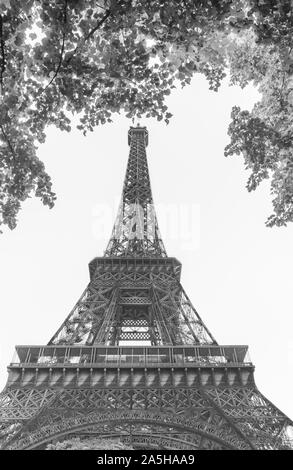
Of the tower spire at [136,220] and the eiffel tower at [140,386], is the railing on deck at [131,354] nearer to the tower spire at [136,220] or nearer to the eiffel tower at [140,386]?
the eiffel tower at [140,386]

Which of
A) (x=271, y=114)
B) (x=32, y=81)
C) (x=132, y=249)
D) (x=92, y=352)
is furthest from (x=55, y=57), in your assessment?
(x=132, y=249)

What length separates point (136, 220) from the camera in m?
46.7

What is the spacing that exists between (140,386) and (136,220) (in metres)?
24.2

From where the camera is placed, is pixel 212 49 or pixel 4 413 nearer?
pixel 212 49

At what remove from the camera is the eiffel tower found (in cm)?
2091

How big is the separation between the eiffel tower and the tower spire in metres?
6.66

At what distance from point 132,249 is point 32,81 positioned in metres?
34.4

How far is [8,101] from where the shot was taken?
8.05 m

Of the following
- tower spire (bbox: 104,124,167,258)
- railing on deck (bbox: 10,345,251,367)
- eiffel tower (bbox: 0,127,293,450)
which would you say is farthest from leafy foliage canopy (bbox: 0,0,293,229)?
tower spire (bbox: 104,124,167,258)

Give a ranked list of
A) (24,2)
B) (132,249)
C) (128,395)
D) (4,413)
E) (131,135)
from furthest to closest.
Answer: (131,135) → (132,249) → (128,395) → (4,413) → (24,2)

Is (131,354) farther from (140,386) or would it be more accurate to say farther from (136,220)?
(136,220)

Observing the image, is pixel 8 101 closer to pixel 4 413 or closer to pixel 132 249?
pixel 4 413

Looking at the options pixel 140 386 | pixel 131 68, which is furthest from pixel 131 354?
pixel 131 68

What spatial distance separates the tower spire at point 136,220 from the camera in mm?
42188
